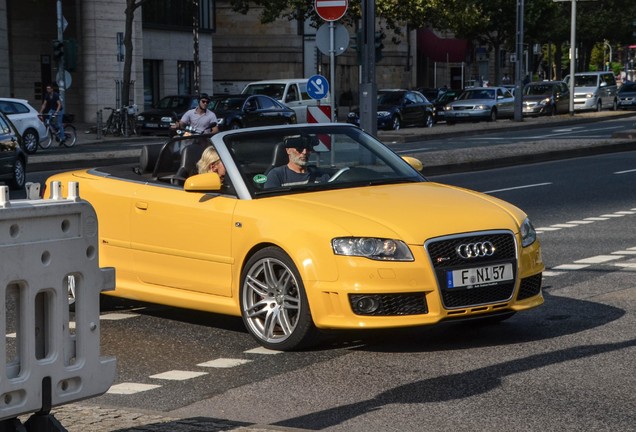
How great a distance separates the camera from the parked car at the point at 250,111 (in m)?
44.5

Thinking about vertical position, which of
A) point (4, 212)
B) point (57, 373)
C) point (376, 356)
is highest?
point (4, 212)

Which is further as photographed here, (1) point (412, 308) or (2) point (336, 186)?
(2) point (336, 186)

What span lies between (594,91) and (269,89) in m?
23.0

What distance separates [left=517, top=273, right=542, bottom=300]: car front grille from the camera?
8992mm

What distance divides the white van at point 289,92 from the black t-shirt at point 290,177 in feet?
131

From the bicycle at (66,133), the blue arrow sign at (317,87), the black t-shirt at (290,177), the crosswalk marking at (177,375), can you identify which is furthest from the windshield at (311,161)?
the bicycle at (66,133)

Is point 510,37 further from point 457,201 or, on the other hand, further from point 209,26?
point 457,201

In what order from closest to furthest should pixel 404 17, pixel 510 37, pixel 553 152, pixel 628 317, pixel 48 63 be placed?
1. pixel 628 317
2. pixel 553 152
3. pixel 48 63
4. pixel 404 17
5. pixel 510 37

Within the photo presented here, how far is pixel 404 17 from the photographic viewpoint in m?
64.5

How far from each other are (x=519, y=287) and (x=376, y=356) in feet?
3.40

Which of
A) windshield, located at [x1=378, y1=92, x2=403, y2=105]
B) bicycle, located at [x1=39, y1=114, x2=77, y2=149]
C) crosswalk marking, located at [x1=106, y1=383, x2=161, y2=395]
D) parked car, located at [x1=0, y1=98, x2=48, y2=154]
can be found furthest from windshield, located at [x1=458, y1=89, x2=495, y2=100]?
crosswalk marking, located at [x1=106, y1=383, x2=161, y2=395]

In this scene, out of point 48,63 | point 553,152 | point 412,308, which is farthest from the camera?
point 48,63

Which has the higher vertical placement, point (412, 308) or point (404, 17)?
point (404, 17)

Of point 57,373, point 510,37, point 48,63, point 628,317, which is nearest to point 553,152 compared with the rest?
point 628,317
